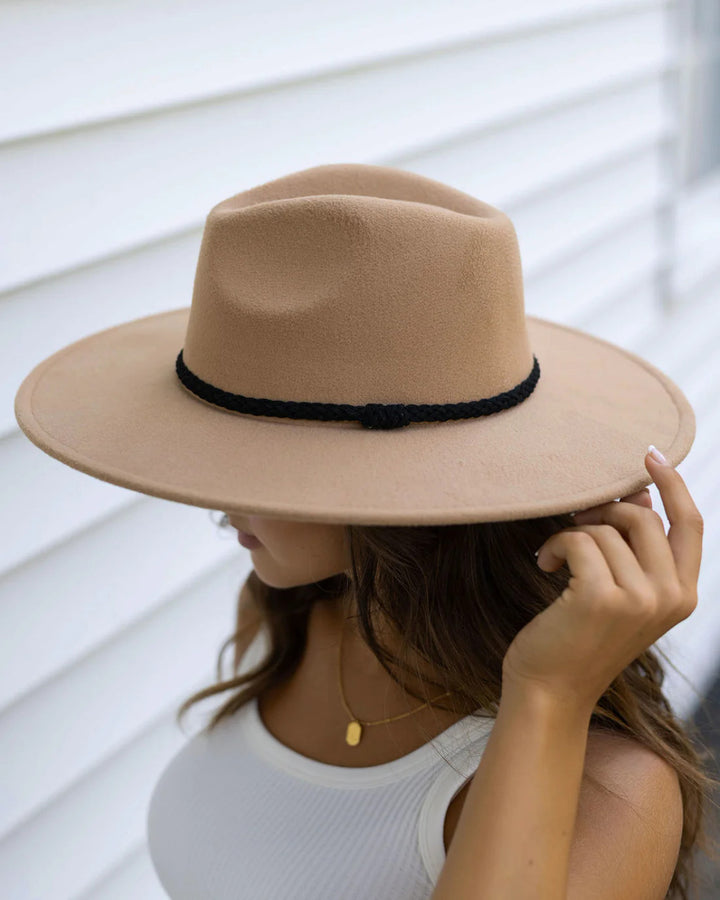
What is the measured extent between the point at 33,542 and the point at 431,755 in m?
0.75

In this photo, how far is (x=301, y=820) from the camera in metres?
1.27

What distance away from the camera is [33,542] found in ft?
5.13

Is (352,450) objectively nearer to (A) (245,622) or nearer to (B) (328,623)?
(B) (328,623)

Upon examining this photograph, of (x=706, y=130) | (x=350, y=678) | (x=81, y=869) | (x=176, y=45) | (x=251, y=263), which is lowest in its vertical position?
(x=81, y=869)

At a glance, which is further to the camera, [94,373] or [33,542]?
[33,542]

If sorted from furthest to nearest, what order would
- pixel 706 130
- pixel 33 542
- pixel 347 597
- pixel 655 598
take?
1. pixel 706 130
2. pixel 33 542
3. pixel 347 597
4. pixel 655 598

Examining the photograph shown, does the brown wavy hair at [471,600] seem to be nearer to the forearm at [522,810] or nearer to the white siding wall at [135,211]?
the forearm at [522,810]

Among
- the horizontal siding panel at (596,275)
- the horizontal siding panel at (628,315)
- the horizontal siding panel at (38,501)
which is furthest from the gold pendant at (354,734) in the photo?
the horizontal siding panel at (628,315)

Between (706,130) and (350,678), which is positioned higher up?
(350,678)

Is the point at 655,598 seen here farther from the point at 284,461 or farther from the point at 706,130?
the point at 706,130

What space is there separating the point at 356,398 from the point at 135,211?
29.9 inches

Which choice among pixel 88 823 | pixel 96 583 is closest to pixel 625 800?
pixel 96 583

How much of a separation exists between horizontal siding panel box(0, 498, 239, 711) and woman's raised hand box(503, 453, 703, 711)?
3.04 feet

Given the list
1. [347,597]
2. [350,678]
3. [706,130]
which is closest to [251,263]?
[347,597]
